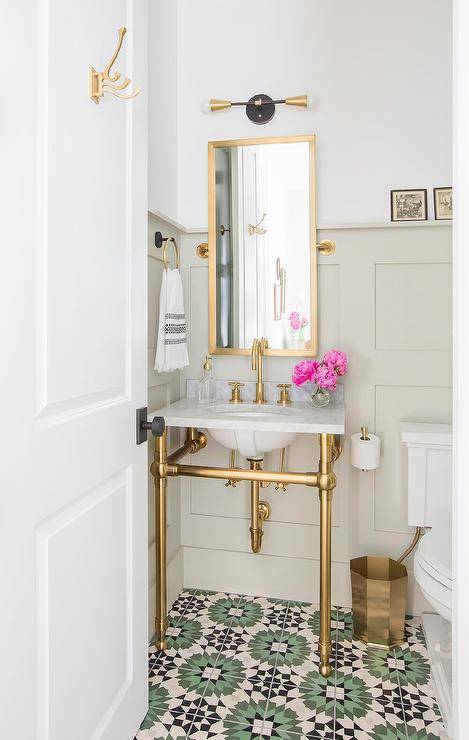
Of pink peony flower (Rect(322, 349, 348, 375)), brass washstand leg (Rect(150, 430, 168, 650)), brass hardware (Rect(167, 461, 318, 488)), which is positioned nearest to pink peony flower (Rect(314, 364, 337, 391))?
pink peony flower (Rect(322, 349, 348, 375))

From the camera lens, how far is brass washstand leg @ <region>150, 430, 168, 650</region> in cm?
195

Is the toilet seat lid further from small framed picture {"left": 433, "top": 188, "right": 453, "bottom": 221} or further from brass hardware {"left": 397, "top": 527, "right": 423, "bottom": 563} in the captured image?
small framed picture {"left": 433, "top": 188, "right": 453, "bottom": 221}

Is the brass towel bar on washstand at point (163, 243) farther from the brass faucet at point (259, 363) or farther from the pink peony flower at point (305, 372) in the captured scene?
the pink peony flower at point (305, 372)

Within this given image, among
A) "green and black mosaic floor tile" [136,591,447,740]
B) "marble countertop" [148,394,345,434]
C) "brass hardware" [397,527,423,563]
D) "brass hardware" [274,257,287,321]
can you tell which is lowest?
"green and black mosaic floor tile" [136,591,447,740]

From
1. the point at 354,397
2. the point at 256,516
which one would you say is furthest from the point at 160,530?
the point at 354,397

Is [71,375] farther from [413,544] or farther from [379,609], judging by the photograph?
[413,544]

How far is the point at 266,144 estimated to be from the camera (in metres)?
2.27

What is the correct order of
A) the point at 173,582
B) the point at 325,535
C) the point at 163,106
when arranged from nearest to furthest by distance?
1. the point at 325,535
2. the point at 163,106
3. the point at 173,582

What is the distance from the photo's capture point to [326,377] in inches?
81.4

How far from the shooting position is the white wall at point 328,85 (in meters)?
2.14

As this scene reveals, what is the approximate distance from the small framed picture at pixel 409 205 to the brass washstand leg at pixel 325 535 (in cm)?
98

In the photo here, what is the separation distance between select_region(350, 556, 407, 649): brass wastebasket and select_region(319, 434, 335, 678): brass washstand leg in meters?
0.20

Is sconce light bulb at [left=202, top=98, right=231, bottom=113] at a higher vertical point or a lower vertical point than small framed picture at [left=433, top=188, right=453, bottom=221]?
higher

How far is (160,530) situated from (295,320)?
1021mm
